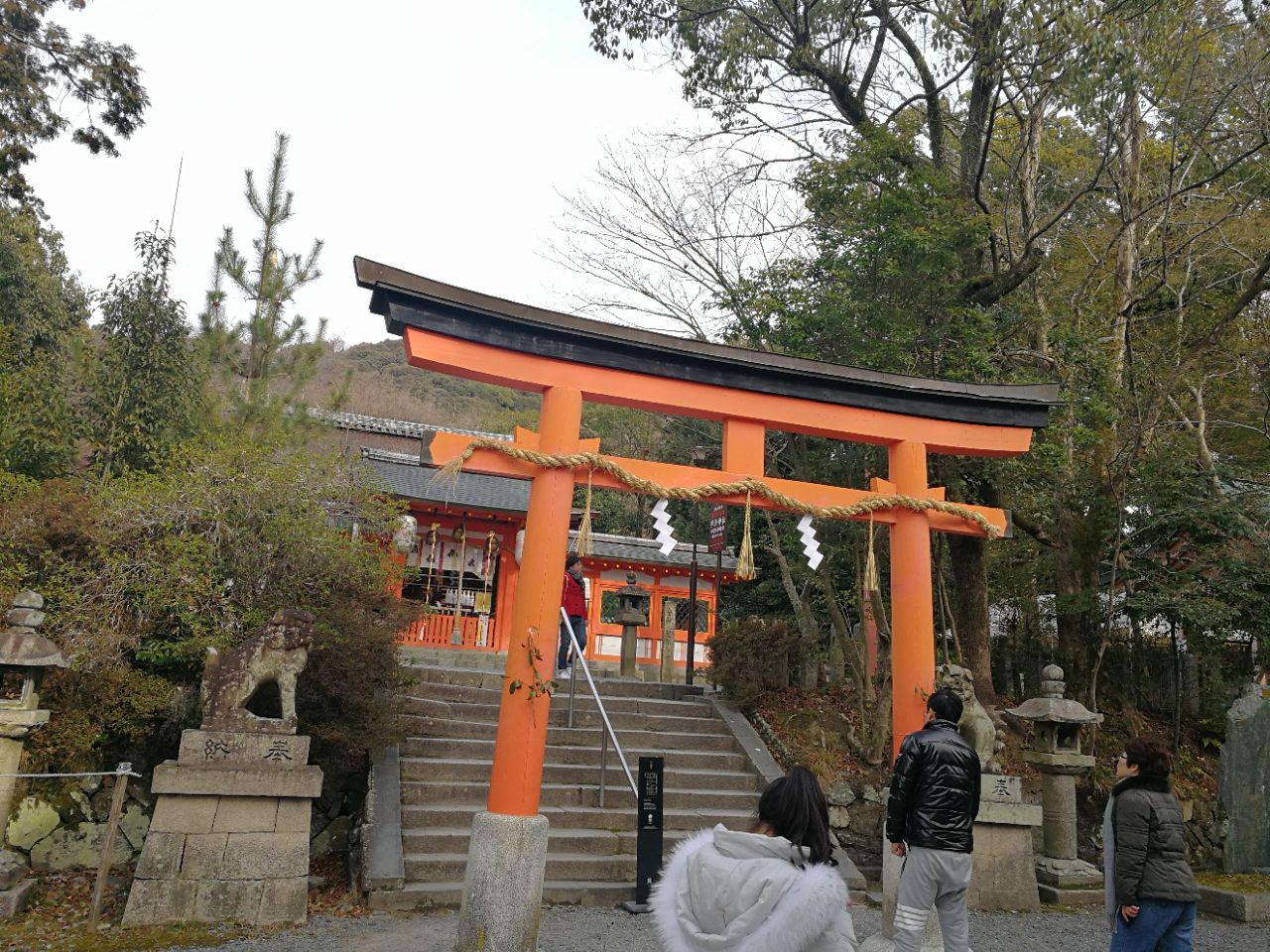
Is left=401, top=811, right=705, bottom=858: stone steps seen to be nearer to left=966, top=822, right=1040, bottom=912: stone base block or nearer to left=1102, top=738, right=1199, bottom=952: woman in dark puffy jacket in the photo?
left=966, top=822, right=1040, bottom=912: stone base block

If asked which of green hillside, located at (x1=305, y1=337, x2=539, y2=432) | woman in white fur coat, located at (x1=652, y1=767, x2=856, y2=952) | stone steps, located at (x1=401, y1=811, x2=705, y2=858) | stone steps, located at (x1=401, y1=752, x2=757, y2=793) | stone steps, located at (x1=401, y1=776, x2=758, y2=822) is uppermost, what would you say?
green hillside, located at (x1=305, y1=337, x2=539, y2=432)

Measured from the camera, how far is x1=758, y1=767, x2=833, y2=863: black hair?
2.54 metres

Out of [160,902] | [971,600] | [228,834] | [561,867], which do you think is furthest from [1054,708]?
[160,902]

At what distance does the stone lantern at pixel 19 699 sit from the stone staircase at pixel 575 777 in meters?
2.33

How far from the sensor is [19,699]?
5.95 meters

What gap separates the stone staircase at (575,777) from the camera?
22.6 ft

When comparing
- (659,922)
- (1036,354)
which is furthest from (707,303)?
(659,922)

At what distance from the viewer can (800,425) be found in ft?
22.9

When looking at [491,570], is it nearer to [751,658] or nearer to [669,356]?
[751,658]

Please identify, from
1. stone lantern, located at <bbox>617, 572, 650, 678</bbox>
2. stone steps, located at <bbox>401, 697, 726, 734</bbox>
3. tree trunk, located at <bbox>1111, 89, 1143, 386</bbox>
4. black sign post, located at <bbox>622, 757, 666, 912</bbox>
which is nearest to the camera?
black sign post, located at <bbox>622, 757, 666, 912</bbox>

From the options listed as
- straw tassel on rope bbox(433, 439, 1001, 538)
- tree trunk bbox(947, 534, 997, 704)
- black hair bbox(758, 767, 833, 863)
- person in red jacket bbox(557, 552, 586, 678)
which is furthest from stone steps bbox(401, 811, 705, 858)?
black hair bbox(758, 767, 833, 863)

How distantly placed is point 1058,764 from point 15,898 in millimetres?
8353

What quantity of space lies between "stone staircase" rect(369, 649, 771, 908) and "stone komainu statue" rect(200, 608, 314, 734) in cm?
149

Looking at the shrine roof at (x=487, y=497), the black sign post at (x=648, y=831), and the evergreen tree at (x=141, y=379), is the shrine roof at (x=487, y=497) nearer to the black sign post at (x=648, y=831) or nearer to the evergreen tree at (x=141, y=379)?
the evergreen tree at (x=141, y=379)
